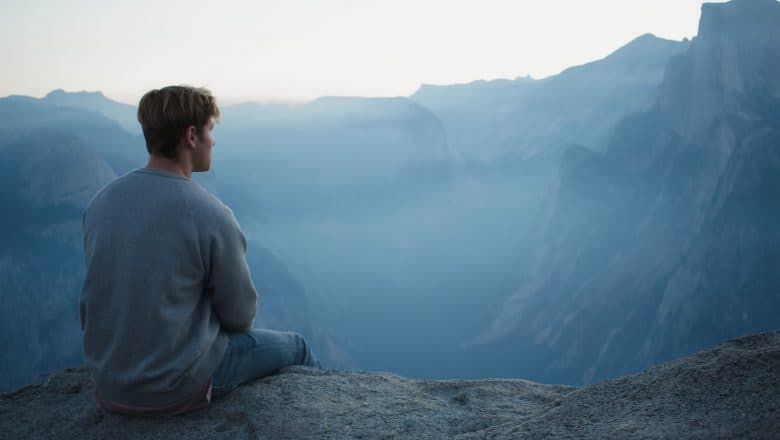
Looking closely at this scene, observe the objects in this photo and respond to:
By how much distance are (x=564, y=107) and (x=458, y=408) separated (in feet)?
388

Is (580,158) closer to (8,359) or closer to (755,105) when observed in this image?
(755,105)

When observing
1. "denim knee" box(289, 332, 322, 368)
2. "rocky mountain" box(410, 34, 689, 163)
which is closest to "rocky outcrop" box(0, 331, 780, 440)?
"denim knee" box(289, 332, 322, 368)

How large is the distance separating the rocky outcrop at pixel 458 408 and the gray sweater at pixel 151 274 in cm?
56

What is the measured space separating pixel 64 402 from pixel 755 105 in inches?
2524

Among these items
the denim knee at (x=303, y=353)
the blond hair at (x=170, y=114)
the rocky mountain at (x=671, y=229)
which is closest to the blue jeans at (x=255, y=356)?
the denim knee at (x=303, y=353)

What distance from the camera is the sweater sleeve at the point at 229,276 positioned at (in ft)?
7.13

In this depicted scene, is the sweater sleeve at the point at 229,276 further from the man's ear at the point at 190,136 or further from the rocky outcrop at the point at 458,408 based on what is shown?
the rocky outcrop at the point at 458,408

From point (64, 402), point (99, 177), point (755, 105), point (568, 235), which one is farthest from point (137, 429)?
point (568, 235)

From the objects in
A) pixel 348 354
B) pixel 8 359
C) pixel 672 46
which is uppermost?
pixel 672 46

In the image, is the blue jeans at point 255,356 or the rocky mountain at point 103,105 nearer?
the blue jeans at point 255,356

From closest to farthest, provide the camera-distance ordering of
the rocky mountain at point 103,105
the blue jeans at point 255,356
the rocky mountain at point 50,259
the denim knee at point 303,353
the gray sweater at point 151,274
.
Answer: the gray sweater at point 151,274
the blue jeans at point 255,356
the denim knee at point 303,353
the rocky mountain at point 50,259
the rocky mountain at point 103,105

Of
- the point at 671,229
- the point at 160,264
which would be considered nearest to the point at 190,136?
the point at 160,264

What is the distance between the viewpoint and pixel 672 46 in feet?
355

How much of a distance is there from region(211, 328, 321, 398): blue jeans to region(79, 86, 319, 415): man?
0.92ft
